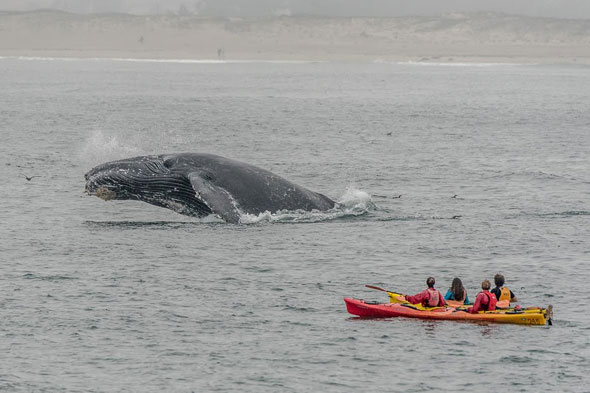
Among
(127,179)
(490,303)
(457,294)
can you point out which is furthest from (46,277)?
(490,303)

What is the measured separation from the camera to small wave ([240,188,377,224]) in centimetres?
2961

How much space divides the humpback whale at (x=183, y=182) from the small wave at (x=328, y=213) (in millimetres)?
690

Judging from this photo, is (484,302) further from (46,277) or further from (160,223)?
(160,223)

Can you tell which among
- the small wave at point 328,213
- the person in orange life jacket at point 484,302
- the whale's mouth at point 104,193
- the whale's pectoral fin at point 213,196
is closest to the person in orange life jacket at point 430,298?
the person in orange life jacket at point 484,302

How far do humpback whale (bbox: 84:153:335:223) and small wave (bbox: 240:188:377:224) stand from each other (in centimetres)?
69

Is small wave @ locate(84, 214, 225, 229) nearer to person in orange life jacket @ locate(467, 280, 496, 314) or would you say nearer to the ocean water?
the ocean water

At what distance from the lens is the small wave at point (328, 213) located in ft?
97.1

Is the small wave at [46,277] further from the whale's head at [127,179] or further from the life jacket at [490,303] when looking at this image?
the life jacket at [490,303]

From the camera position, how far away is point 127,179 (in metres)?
27.9

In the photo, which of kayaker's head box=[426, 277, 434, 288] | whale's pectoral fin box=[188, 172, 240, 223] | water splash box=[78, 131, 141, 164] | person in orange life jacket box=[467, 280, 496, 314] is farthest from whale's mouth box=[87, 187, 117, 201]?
water splash box=[78, 131, 141, 164]

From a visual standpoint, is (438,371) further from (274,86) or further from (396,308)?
(274,86)

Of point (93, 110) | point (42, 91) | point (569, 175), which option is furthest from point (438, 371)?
point (42, 91)

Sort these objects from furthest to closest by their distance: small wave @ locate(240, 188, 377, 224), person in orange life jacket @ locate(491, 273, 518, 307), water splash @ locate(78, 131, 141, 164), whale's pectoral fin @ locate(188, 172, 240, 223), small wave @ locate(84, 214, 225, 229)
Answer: water splash @ locate(78, 131, 141, 164) → small wave @ locate(84, 214, 225, 229) → small wave @ locate(240, 188, 377, 224) → whale's pectoral fin @ locate(188, 172, 240, 223) → person in orange life jacket @ locate(491, 273, 518, 307)

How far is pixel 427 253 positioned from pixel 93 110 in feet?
224
